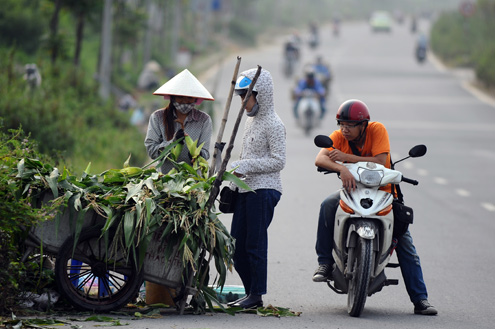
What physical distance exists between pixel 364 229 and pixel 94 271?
194 centimetres

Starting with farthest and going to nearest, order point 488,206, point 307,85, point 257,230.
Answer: point 307,85 → point 488,206 → point 257,230

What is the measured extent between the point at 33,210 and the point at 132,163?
10524mm

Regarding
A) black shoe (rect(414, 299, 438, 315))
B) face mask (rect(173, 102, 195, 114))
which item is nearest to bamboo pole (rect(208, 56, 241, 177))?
face mask (rect(173, 102, 195, 114))

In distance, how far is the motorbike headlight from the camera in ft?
22.6

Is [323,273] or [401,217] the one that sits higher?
[401,217]

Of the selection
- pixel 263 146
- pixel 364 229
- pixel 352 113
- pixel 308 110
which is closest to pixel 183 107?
pixel 263 146

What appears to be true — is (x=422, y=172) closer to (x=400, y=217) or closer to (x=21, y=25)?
(x=400, y=217)

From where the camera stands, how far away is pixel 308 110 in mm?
25109

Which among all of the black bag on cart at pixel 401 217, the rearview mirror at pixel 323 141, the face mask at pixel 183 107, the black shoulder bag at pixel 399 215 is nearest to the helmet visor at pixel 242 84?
the face mask at pixel 183 107

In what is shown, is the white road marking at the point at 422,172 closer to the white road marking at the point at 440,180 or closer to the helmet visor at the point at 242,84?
the white road marking at the point at 440,180

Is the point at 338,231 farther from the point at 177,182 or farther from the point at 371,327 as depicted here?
the point at 177,182

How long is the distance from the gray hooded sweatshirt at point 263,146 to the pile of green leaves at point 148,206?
461 millimetres

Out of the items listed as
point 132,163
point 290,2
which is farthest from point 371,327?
point 290,2

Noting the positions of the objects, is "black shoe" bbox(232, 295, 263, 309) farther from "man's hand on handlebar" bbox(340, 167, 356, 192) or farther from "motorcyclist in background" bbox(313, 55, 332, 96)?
"motorcyclist in background" bbox(313, 55, 332, 96)
